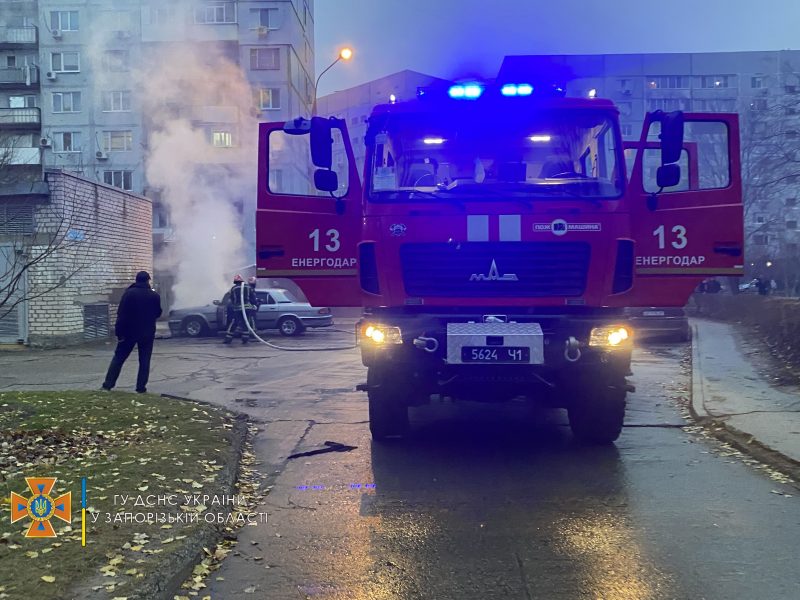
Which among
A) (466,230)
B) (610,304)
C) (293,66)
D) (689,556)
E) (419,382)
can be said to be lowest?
(689,556)

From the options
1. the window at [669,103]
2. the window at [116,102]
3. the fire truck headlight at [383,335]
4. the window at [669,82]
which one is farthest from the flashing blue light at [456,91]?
the window at [669,82]

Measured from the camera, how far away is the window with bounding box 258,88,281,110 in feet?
130

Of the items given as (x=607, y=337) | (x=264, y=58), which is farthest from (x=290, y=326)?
(x=264, y=58)

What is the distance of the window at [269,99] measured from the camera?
3956 cm

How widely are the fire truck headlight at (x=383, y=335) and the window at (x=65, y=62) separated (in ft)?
140

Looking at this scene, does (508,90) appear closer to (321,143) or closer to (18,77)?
(321,143)

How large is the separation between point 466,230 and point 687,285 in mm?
2203

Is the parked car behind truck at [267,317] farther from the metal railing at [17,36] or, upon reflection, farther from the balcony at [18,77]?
the metal railing at [17,36]

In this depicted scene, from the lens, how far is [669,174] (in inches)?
250

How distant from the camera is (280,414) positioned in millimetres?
8766

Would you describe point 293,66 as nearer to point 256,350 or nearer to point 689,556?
point 256,350

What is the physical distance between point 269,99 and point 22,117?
1560cm

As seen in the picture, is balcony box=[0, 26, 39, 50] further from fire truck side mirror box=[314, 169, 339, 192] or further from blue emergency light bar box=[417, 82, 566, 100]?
blue emergency light bar box=[417, 82, 566, 100]

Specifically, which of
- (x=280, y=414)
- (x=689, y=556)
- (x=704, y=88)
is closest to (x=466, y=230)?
(x=689, y=556)
